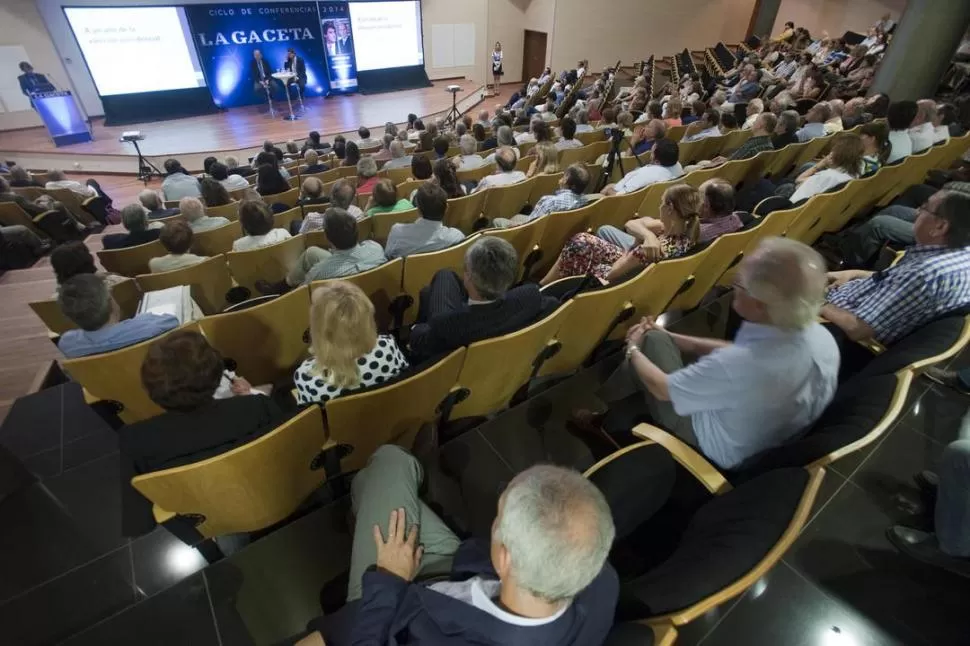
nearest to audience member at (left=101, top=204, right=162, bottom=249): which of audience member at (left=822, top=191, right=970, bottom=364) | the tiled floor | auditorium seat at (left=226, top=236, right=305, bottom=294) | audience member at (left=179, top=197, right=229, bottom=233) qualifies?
audience member at (left=179, top=197, right=229, bottom=233)

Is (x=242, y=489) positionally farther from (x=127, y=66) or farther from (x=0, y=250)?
(x=127, y=66)

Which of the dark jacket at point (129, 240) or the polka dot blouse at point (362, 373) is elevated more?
the polka dot blouse at point (362, 373)

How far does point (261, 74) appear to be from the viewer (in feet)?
36.7

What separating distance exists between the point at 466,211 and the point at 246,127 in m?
9.39

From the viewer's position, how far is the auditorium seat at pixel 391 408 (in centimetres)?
145

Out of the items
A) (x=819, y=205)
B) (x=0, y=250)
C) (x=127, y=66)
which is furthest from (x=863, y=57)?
(x=127, y=66)

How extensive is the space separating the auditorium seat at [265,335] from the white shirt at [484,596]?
1.60 meters

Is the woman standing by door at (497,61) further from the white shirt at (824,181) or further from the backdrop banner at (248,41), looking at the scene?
the white shirt at (824,181)

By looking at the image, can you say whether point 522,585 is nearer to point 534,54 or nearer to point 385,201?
point 385,201

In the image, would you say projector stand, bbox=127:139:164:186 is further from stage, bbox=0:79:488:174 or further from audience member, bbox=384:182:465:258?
audience member, bbox=384:182:465:258

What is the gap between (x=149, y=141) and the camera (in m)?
9.42

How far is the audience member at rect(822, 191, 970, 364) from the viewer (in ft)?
6.15

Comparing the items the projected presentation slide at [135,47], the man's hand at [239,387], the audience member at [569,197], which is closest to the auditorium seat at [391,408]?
the man's hand at [239,387]

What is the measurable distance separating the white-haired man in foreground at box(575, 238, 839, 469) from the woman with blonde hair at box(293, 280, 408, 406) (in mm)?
1104
